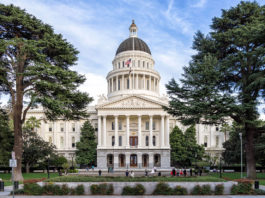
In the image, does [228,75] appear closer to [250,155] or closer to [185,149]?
[250,155]

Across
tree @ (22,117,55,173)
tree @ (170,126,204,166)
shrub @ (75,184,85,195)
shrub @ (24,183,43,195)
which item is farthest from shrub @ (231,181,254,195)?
tree @ (170,126,204,166)

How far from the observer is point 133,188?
783 inches

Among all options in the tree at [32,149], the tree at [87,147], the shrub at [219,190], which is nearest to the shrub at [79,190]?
the shrub at [219,190]

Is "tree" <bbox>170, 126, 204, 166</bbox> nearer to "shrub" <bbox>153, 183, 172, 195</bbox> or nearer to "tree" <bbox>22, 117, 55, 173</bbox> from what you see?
"tree" <bbox>22, 117, 55, 173</bbox>

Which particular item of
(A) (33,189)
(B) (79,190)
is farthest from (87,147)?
(B) (79,190)

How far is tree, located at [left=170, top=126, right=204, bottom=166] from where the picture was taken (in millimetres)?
66125

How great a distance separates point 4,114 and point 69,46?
11615 millimetres

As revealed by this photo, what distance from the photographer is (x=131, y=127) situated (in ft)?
235

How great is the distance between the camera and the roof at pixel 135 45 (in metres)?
87.4

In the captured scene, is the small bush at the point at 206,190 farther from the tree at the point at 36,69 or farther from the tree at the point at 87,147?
the tree at the point at 87,147

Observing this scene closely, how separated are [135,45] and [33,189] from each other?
7138 centimetres

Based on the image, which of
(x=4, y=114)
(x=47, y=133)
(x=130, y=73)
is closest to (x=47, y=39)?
(x=4, y=114)

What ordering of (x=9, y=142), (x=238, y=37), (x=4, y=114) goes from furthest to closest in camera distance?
(x=9, y=142), (x=4, y=114), (x=238, y=37)

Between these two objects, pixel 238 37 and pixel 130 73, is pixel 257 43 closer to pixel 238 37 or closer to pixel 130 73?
pixel 238 37
